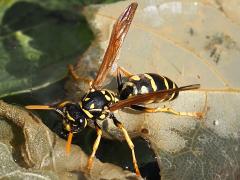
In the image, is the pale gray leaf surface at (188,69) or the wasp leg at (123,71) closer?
the pale gray leaf surface at (188,69)

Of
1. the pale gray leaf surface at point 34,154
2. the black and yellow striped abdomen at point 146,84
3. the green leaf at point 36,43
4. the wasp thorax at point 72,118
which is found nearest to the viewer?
the pale gray leaf surface at point 34,154

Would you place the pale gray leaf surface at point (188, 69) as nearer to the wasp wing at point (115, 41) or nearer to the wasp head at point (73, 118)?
the wasp wing at point (115, 41)

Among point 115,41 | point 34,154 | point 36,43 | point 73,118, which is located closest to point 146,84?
point 115,41

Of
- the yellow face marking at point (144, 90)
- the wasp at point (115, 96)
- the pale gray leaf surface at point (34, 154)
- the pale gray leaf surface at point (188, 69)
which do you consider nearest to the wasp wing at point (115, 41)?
the wasp at point (115, 96)

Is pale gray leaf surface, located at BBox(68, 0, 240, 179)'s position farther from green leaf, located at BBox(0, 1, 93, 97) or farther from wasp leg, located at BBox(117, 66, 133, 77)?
green leaf, located at BBox(0, 1, 93, 97)

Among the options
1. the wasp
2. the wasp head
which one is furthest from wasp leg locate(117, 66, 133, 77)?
the wasp head

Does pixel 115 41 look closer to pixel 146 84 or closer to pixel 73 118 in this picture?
pixel 146 84
